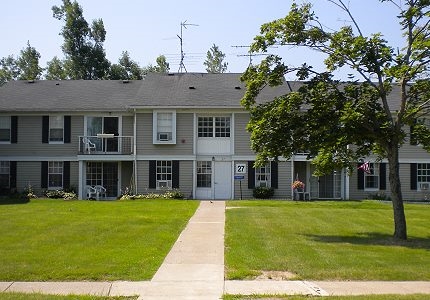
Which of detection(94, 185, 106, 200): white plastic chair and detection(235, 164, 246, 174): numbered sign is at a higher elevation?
detection(235, 164, 246, 174): numbered sign

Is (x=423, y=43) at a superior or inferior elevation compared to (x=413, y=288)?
superior

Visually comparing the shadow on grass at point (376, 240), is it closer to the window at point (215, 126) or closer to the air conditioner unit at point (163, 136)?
the window at point (215, 126)

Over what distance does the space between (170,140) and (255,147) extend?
46.8ft

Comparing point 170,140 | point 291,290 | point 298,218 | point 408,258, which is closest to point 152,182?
point 170,140

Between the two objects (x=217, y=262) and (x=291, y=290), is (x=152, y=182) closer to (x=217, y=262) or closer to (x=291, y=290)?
(x=217, y=262)


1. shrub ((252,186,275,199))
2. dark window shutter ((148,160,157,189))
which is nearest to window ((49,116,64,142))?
dark window shutter ((148,160,157,189))

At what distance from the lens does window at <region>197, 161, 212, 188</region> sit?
99.4 ft

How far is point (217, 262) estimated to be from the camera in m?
11.3

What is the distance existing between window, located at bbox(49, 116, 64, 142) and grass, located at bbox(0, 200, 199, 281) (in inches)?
376

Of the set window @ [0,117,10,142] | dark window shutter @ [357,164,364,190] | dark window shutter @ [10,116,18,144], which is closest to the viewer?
dark window shutter @ [357,164,364,190]

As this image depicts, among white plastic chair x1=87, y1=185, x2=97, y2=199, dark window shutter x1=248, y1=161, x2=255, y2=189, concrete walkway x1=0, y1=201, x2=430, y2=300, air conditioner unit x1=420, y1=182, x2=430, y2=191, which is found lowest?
concrete walkway x1=0, y1=201, x2=430, y2=300

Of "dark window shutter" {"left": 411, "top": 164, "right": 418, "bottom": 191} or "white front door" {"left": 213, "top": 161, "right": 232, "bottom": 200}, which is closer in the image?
"white front door" {"left": 213, "top": 161, "right": 232, "bottom": 200}

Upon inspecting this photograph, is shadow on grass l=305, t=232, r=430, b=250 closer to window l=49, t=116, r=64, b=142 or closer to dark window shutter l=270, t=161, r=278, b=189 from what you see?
dark window shutter l=270, t=161, r=278, b=189

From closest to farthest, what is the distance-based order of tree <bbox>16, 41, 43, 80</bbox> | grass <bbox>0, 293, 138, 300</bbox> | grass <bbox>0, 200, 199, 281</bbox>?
grass <bbox>0, 293, 138, 300</bbox>, grass <bbox>0, 200, 199, 281</bbox>, tree <bbox>16, 41, 43, 80</bbox>
